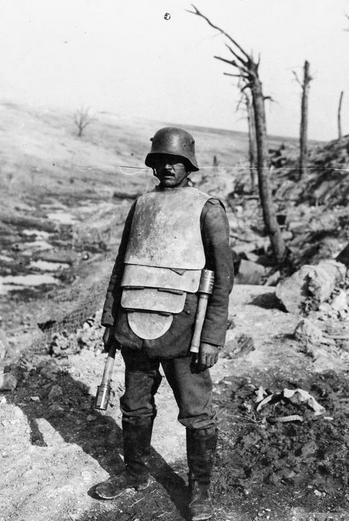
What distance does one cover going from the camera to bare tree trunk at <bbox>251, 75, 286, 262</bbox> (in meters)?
11.7

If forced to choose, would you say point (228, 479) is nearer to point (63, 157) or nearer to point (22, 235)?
point (22, 235)

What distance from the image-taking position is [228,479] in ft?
11.0

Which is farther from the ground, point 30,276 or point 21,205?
Answer: point 21,205

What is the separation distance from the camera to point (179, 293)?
2.81 m

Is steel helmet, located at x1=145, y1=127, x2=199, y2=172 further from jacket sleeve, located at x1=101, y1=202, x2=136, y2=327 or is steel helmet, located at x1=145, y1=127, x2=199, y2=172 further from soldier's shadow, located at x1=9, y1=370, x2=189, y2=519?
soldier's shadow, located at x1=9, y1=370, x2=189, y2=519

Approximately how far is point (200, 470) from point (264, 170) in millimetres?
10033

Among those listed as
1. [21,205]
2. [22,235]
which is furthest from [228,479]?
[21,205]

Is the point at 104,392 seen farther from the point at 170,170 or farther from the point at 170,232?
the point at 170,170

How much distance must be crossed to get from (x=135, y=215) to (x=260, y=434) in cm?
205

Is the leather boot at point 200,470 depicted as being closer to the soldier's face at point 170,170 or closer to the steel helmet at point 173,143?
the soldier's face at point 170,170

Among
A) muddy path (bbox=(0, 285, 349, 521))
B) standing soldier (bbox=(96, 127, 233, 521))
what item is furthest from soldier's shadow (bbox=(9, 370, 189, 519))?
standing soldier (bbox=(96, 127, 233, 521))

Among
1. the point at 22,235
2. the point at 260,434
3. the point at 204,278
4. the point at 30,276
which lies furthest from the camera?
the point at 22,235

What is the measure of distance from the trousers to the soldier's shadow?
552 millimetres

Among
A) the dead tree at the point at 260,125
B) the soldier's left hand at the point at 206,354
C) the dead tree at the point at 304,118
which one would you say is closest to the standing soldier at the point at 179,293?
the soldier's left hand at the point at 206,354
